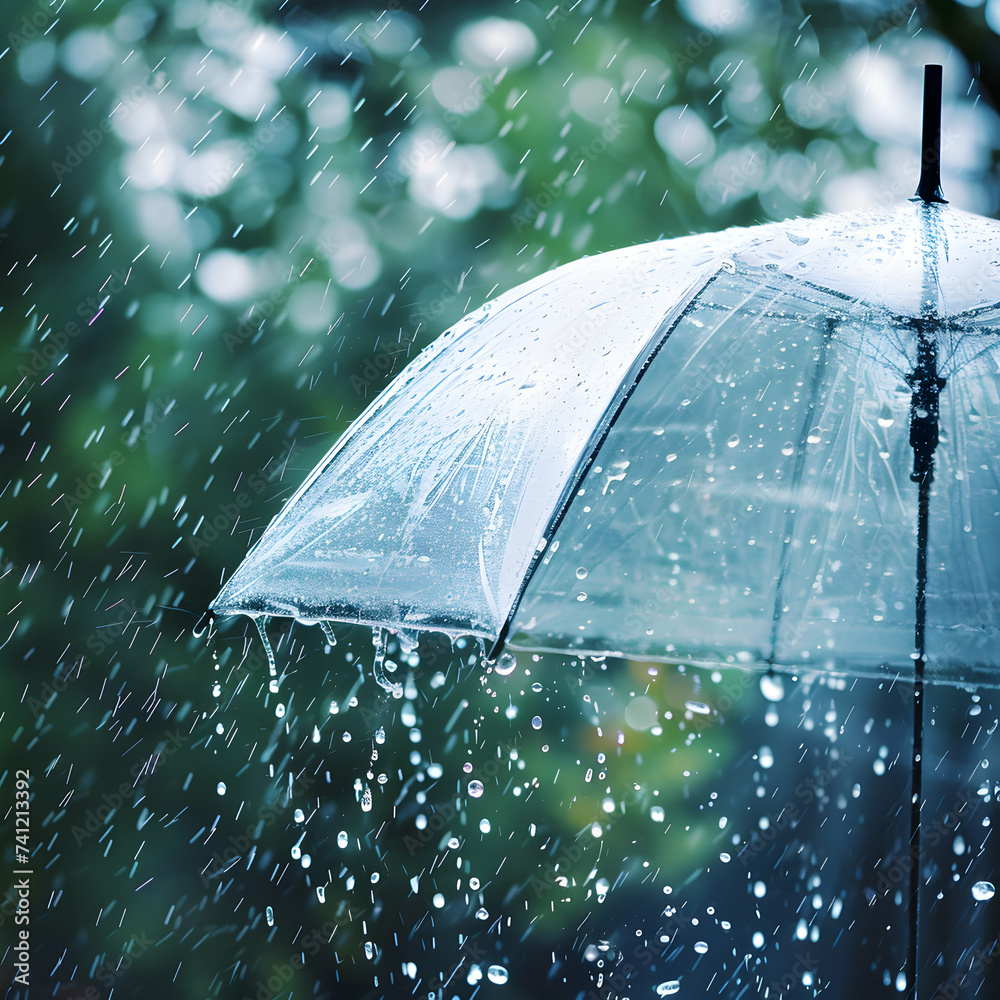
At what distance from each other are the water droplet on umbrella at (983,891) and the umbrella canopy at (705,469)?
1.60 meters

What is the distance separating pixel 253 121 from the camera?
2758 millimetres

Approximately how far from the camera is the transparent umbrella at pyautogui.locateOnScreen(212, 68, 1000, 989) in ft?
3.53

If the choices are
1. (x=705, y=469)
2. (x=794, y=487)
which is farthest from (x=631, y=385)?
(x=794, y=487)

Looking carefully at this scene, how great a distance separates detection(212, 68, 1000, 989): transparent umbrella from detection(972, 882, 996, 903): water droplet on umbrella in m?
1.60

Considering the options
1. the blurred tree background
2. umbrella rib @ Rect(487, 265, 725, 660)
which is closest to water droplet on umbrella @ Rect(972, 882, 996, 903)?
the blurred tree background

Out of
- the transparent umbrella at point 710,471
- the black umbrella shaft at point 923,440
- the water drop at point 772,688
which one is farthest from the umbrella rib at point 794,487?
the water drop at point 772,688

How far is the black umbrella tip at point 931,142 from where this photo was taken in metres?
1.16

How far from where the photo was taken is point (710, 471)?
1.13 meters

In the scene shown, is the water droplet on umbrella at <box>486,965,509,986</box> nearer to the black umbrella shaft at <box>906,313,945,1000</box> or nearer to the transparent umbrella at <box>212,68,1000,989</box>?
the transparent umbrella at <box>212,68,1000,989</box>

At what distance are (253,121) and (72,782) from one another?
216 cm

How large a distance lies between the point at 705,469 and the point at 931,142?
1.82ft

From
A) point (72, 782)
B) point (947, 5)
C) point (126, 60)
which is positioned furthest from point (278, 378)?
point (947, 5)

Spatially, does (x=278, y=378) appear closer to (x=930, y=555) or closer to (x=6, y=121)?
(x=6, y=121)

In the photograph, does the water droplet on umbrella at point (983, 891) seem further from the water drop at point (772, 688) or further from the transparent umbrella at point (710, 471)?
the transparent umbrella at point (710, 471)
